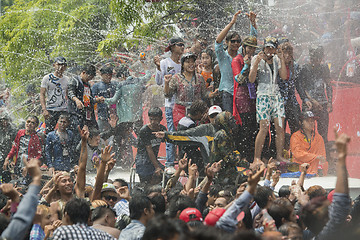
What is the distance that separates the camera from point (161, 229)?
407 cm

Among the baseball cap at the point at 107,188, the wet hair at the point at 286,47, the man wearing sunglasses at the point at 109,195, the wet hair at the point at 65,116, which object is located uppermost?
the wet hair at the point at 286,47

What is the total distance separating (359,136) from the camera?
1053cm

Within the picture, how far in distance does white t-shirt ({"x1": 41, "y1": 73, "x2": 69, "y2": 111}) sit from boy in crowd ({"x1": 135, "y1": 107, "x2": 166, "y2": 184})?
1.70 metres

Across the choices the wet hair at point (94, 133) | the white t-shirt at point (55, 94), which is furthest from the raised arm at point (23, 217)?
the white t-shirt at point (55, 94)

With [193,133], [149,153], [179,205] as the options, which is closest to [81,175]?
[179,205]

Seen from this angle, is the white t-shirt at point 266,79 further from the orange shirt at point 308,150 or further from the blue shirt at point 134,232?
the blue shirt at point 134,232

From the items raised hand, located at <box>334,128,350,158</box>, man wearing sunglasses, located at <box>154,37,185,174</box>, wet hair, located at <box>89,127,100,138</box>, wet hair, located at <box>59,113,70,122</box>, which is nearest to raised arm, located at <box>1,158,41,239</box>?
raised hand, located at <box>334,128,350,158</box>

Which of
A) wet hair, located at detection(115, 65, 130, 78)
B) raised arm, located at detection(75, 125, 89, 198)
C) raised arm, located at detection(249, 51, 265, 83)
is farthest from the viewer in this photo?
wet hair, located at detection(115, 65, 130, 78)

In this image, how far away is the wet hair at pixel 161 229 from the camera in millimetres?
4059

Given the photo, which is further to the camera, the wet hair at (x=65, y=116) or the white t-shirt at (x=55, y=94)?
the white t-shirt at (x=55, y=94)

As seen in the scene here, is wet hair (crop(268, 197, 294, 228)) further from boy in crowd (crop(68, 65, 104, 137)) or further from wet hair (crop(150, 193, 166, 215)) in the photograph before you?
boy in crowd (crop(68, 65, 104, 137))

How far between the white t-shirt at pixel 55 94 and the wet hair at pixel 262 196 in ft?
18.1

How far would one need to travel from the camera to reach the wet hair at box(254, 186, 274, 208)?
6.14 metres

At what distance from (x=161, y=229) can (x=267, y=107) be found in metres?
5.68
